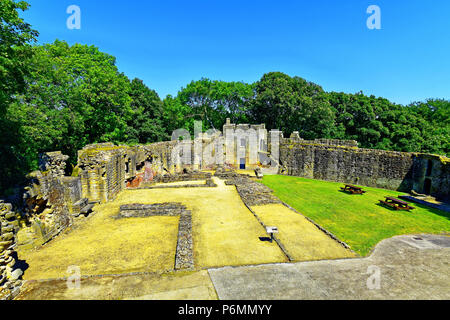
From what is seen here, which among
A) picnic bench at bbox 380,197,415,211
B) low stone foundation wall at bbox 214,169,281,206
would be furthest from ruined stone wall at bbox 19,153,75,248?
picnic bench at bbox 380,197,415,211

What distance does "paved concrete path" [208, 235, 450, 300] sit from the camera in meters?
6.89

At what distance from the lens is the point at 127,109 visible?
2861 centimetres

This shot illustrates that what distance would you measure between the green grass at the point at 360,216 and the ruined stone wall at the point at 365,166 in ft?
5.08

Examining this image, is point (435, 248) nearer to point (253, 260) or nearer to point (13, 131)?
point (253, 260)

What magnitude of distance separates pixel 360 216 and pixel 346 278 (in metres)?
8.12

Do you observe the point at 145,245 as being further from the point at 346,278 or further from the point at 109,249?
the point at 346,278

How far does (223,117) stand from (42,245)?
136 ft

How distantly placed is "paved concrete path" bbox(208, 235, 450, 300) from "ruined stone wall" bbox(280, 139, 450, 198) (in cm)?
1287

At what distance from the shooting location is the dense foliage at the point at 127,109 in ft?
44.1

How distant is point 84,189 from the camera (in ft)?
47.8

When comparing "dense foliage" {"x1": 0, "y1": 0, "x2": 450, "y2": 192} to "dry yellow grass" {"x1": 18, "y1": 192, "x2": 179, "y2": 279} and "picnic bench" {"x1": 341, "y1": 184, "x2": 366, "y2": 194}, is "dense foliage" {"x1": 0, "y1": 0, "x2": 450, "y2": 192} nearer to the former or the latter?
"dry yellow grass" {"x1": 18, "y1": 192, "x2": 179, "y2": 279}

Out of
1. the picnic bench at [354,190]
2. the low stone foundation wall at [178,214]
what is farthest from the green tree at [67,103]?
the picnic bench at [354,190]

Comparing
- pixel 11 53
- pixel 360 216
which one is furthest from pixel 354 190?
pixel 11 53
